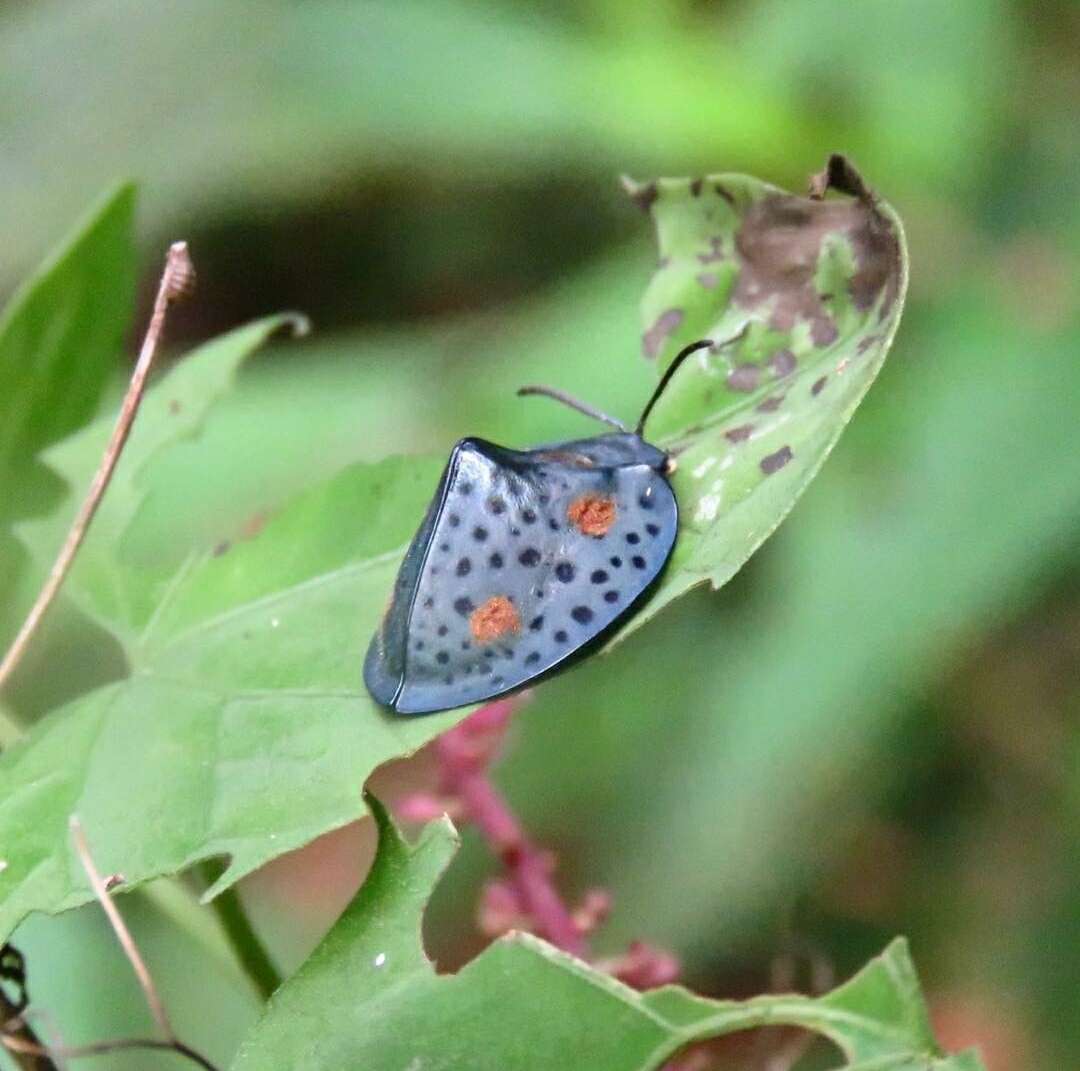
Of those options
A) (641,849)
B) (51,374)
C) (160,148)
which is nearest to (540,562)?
(51,374)

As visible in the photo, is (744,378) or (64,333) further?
(64,333)

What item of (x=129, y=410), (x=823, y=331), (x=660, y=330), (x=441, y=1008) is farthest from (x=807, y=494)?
(x=441, y=1008)

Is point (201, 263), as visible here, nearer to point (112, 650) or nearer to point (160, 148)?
point (160, 148)

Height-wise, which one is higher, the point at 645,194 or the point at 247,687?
the point at 645,194

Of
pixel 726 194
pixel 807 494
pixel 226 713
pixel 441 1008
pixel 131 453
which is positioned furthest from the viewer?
pixel 807 494

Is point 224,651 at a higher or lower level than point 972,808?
higher

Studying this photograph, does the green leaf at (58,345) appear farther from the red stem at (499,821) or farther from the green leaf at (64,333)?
the red stem at (499,821)

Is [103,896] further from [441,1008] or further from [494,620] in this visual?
[494,620]

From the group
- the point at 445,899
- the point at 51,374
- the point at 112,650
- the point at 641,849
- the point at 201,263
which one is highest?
the point at 51,374
